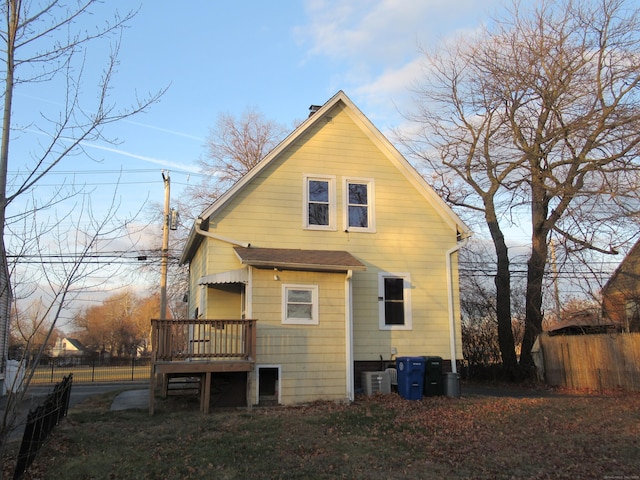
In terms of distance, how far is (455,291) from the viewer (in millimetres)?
15297

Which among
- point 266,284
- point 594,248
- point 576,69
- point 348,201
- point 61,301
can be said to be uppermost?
point 576,69

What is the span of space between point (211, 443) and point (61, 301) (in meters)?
4.41

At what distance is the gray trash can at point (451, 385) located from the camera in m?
13.5

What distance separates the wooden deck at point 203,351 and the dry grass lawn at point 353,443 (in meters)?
0.87

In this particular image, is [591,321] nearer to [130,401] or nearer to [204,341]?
[204,341]

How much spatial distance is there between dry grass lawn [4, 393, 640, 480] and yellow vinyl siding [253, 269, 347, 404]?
3.02ft

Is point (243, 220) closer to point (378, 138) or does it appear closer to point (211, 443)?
point (378, 138)

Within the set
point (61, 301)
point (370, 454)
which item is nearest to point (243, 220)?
point (370, 454)

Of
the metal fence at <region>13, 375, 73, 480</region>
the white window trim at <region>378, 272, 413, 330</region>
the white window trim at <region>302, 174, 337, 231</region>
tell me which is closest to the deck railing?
the metal fence at <region>13, 375, 73, 480</region>

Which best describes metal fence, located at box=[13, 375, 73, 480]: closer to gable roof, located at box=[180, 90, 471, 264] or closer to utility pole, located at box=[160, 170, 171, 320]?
gable roof, located at box=[180, 90, 471, 264]

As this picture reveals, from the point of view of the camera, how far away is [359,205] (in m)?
15.0

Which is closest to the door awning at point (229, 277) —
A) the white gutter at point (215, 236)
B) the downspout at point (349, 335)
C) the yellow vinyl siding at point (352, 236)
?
the yellow vinyl siding at point (352, 236)

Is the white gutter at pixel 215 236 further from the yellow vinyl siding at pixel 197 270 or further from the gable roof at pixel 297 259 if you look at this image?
the yellow vinyl siding at pixel 197 270

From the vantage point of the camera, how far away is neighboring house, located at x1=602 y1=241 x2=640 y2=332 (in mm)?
16628
